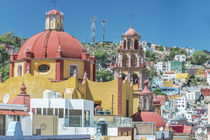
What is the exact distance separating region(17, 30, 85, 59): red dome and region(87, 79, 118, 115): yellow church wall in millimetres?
4156

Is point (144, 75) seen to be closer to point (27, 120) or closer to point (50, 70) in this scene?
point (50, 70)

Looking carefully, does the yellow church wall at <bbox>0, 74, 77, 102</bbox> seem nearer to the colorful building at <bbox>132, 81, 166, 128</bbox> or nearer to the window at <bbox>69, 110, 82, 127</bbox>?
the window at <bbox>69, 110, 82, 127</bbox>

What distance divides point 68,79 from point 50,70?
4.33 m

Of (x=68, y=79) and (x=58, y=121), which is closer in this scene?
(x=58, y=121)

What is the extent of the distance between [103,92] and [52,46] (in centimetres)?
745

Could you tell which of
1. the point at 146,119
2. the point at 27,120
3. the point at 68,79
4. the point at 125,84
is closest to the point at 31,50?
the point at 68,79

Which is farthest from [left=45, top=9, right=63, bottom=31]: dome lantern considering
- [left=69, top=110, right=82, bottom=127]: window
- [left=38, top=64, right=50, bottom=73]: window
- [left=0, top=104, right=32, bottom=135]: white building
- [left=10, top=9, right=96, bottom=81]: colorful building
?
[left=0, top=104, right=32, bottom=135]: white building

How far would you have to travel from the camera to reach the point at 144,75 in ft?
214

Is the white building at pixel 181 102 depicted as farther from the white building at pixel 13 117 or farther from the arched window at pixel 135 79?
the white building at pixel 13 117

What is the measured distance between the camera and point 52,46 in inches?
2260

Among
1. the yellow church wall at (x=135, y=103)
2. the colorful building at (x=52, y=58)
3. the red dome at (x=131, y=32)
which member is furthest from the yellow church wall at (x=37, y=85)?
the red dome at (x=131, y=32)

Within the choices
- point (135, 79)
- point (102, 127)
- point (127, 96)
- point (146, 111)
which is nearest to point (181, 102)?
point (135, 79)

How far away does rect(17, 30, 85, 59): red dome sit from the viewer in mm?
57062

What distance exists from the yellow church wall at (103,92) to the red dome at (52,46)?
164 inches
